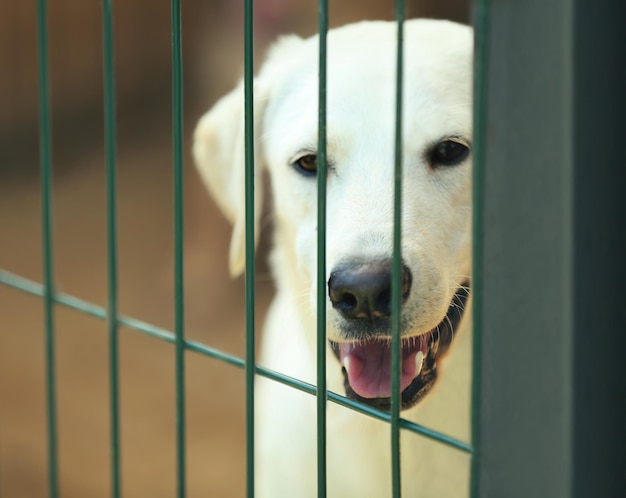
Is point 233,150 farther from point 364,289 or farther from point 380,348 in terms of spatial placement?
point 364,289

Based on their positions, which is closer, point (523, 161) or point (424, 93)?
point (523, 161)

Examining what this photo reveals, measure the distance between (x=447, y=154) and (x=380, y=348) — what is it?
0.35 meters

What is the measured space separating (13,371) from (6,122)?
1954mm

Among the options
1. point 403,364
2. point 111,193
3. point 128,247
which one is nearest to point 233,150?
point 111,193

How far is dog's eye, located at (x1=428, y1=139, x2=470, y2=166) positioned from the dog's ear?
0.50m

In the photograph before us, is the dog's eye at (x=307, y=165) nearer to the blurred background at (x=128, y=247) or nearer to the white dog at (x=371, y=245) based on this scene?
the white dog at (x=371, y=245)

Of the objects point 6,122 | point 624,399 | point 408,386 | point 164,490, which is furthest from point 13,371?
point 624,399

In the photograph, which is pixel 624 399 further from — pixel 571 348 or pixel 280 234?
pixel 280 234

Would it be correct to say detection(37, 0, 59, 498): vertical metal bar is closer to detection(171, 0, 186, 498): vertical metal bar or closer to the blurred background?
detection(171, 0, 186, 498): vertical metal bar

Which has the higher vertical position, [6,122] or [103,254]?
[6,122]

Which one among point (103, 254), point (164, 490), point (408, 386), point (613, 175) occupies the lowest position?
point (164, 490)

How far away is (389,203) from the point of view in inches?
57.7

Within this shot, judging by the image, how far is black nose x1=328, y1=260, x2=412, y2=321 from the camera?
1.32 meters

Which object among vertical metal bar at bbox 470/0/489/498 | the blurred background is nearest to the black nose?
vertical metal bar at bbox 470/0/489/498
